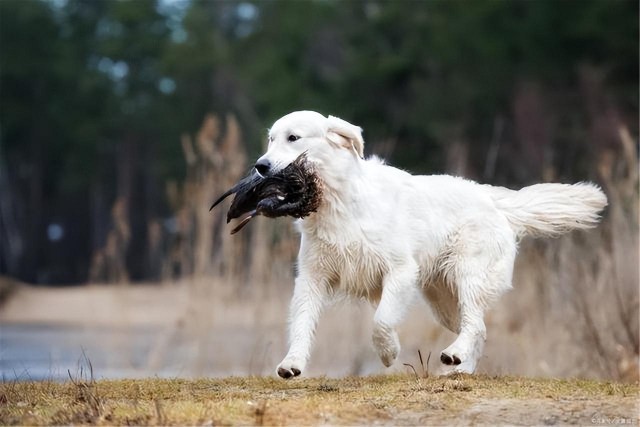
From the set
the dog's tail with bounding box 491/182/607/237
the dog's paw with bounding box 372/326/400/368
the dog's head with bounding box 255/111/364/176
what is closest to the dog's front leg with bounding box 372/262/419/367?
the dog's paw with bounding box 372/326/400/368

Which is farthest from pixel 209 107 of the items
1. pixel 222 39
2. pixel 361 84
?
pixel 361 84


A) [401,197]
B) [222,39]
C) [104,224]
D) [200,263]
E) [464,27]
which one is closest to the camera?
[401,197]

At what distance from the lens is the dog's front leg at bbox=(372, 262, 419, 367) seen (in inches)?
250

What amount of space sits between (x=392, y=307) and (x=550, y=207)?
178cm

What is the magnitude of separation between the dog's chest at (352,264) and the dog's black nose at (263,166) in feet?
1.87

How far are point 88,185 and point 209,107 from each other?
5.65m

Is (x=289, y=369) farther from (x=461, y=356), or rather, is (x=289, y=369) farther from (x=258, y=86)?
(x=258, y=86)

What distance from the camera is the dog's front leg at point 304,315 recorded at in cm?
630

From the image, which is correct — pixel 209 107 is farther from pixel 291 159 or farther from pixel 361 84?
pixel 291 159

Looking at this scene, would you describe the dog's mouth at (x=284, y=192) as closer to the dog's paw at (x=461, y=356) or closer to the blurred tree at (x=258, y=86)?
the dog's paw at (x=461, y=356)

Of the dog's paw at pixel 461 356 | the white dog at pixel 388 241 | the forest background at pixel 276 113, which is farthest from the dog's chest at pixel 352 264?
the forest background at pixel 276 113

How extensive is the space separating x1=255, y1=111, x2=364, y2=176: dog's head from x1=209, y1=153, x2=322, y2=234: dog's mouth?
0.16 ft

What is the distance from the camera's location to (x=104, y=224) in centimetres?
4344

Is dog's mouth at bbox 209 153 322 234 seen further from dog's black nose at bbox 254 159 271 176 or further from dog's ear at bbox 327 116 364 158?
dog's ear at bbox 327 116 364 158
